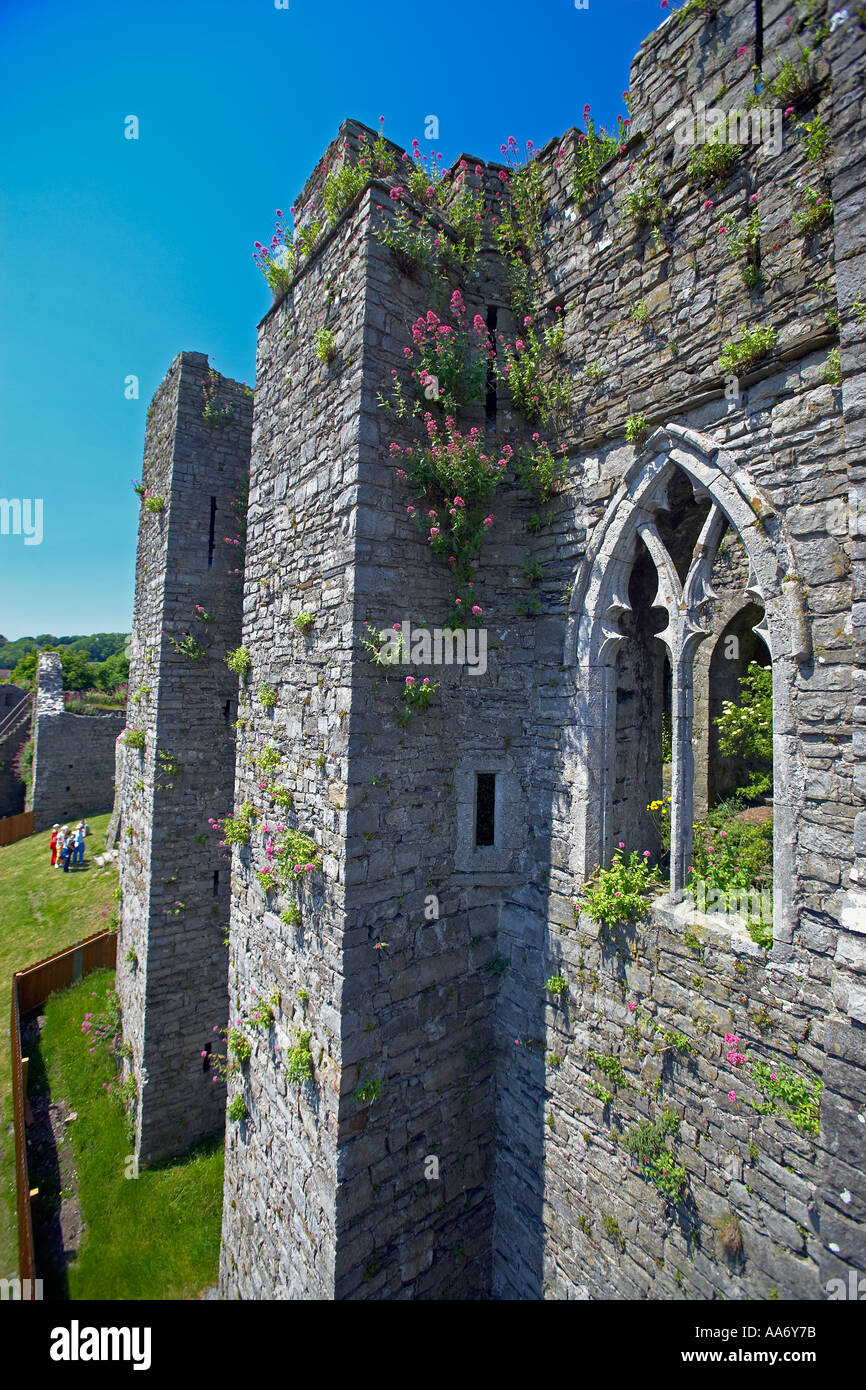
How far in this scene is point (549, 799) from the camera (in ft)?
15.7

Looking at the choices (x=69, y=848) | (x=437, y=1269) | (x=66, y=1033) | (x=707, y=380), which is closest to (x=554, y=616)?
(x=707, y=380)

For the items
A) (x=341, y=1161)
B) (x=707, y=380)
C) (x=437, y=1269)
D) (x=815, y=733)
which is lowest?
(x=437, y=1269)

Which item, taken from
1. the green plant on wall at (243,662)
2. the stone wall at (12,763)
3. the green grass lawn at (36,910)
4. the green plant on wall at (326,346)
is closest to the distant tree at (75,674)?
the stone wall at (12,763)

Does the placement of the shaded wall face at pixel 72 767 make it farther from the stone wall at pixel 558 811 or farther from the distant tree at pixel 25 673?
the stone wall at pixel 558 811

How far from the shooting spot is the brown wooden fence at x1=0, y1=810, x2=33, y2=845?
1872 cm

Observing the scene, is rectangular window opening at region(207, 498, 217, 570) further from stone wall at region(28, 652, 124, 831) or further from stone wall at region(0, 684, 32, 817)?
stone wall at region(0, 684, 32, 817)

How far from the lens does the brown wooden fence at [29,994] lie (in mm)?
6171

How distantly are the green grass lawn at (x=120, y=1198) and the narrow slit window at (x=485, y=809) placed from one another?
638cm

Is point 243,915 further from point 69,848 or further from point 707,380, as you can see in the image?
point 69,848

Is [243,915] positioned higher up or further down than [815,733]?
further down

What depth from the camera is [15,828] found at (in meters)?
18.9

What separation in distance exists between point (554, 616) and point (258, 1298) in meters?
6.95

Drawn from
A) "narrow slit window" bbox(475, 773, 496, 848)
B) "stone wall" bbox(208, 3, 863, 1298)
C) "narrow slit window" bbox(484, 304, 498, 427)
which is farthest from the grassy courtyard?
"narrow slit window" bbox(484, 304, 498, 427)

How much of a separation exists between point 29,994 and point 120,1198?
4745 millimetres
